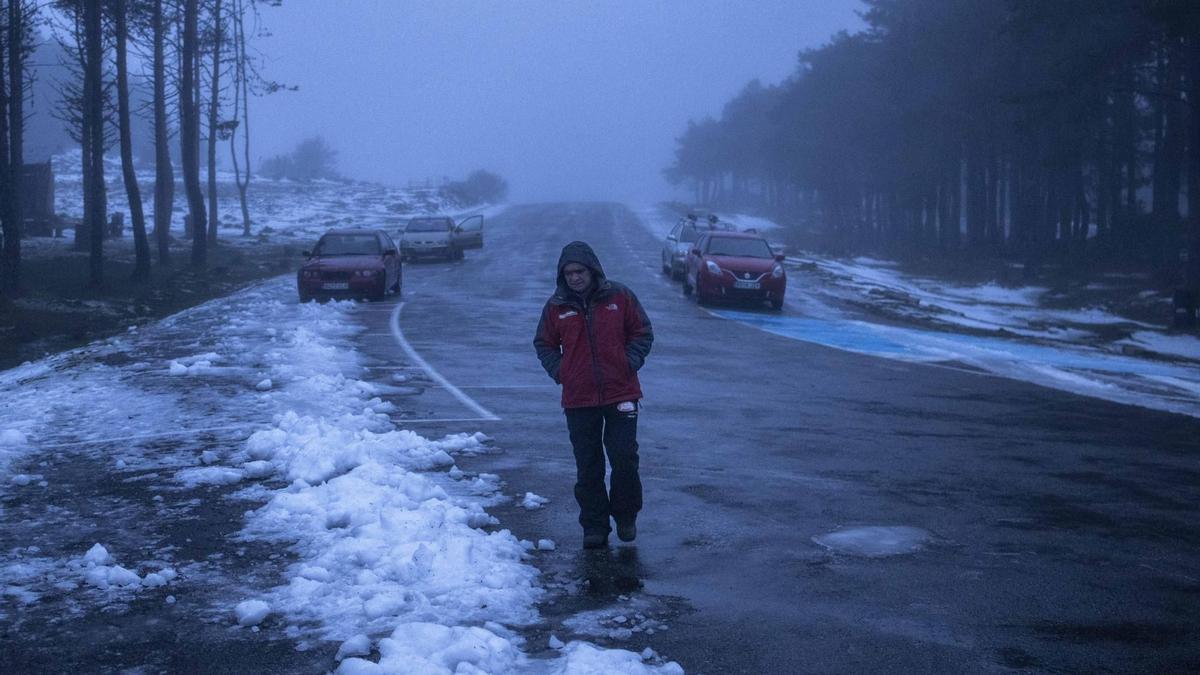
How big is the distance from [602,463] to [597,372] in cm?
59

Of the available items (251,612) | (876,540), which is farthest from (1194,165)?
(251,612)

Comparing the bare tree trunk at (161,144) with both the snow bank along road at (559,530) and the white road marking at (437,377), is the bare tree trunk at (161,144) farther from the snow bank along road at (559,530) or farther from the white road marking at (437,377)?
the snow bank along road at (559,530)

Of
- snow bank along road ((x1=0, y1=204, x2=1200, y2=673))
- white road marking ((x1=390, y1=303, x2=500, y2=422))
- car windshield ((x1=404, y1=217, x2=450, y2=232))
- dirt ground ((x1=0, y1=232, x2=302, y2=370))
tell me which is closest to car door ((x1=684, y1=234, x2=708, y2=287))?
white road marking ((x1=390, y1=303, x2=500, y2=422))

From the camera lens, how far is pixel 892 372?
635 inches

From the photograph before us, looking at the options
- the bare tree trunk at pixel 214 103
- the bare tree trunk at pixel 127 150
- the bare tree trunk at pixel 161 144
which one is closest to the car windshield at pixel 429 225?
the bare tree trunk at pixel 214 103

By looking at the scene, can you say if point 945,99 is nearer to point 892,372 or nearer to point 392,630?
point 892,372

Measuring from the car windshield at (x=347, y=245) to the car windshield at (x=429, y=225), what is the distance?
45.8ft

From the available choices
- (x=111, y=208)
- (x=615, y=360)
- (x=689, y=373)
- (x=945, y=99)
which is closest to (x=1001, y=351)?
(x=689, y=373)

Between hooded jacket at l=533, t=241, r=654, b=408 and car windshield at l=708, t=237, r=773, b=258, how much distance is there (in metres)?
20.4

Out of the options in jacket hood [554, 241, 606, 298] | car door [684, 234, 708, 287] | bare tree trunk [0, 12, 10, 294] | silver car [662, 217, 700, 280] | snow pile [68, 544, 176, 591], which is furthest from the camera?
silver car [662, 217, 700, 280]

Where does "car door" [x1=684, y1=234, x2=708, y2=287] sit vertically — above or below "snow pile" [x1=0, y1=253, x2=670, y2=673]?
above

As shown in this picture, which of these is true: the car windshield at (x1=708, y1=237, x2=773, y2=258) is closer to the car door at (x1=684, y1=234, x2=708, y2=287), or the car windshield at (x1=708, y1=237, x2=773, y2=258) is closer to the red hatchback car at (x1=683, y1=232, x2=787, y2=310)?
the red hatchback car at (x1=683, y1=232, x2=787, y2=310)

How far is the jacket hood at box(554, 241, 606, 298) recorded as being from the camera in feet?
21.5

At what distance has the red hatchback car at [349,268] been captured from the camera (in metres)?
25.5
